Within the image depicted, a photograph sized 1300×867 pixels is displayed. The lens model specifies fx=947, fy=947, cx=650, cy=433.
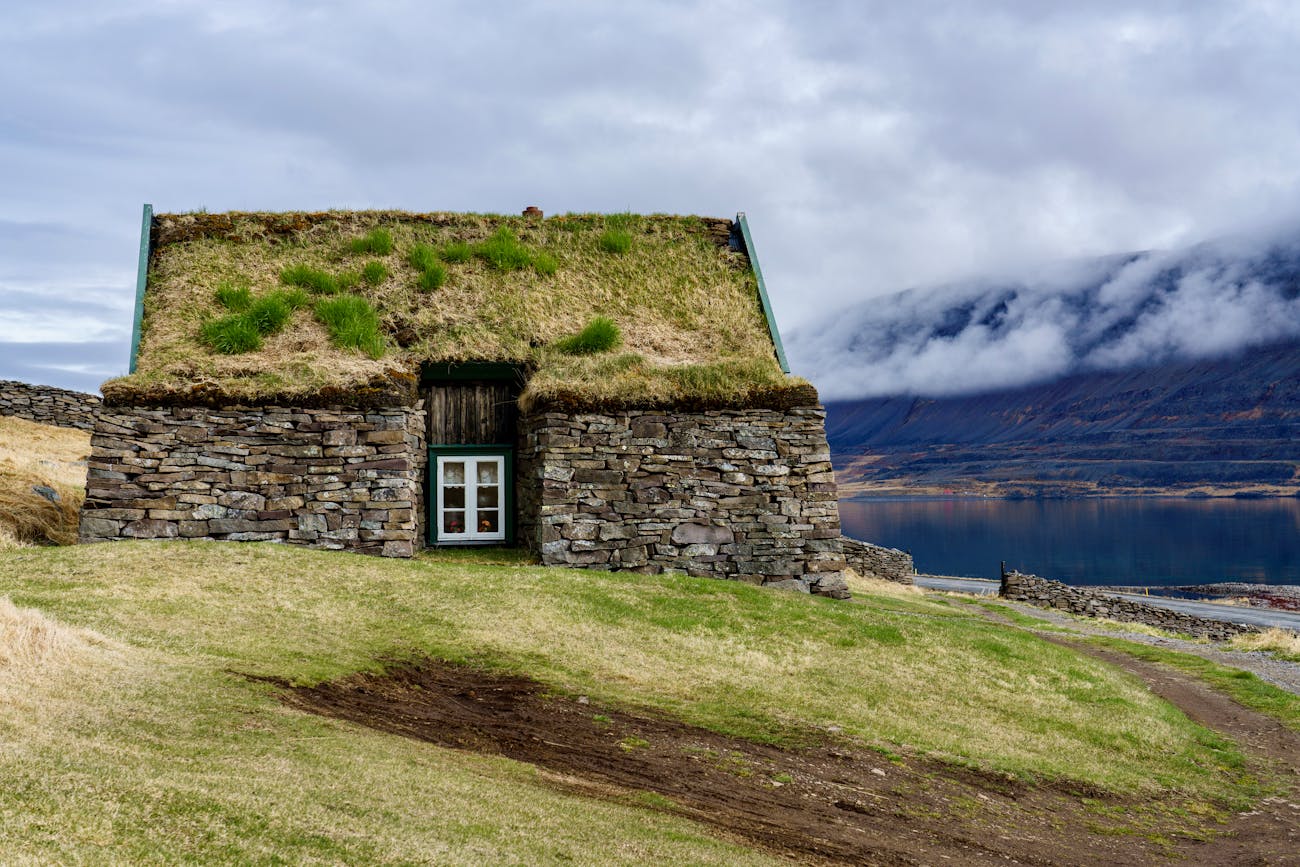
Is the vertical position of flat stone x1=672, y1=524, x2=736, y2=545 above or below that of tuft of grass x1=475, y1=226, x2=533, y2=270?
below

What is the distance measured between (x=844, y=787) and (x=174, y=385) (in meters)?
16.9

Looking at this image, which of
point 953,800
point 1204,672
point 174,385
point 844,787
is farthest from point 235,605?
point 1204,672

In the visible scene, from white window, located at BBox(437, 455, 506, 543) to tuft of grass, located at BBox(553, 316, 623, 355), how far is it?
3.34m

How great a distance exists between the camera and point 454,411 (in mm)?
24469

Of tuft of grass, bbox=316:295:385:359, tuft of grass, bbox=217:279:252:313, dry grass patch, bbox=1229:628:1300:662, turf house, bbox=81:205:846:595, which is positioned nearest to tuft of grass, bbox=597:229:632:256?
turf house, bbox=81:205:846:595

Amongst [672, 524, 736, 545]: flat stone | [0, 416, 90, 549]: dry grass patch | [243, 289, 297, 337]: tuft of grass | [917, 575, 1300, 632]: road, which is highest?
[243, 289, 297, 337]: tuft of grass

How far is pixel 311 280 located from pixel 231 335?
3.27 metres

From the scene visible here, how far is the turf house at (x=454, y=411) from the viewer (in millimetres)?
20703

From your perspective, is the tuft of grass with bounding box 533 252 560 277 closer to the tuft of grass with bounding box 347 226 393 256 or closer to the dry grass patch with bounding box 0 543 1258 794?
the tuft of grass with bounding box 347 226 393 256

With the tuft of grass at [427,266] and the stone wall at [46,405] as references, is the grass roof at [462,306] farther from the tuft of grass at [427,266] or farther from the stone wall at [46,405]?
the stone wall at [46,405]

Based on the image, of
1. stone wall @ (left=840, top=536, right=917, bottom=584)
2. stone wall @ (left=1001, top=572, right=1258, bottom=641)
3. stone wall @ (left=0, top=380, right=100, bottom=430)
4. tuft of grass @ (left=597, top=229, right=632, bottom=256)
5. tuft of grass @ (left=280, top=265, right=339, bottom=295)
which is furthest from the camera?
stone wall @ (left=840, top=536, right=917, bottom=584)

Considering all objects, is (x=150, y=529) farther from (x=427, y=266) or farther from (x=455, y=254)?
(x=455, y=254)

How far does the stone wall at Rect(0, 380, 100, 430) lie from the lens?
37.5 m

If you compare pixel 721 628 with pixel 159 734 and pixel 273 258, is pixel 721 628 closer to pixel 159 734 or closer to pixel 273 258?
pixel 159 734
